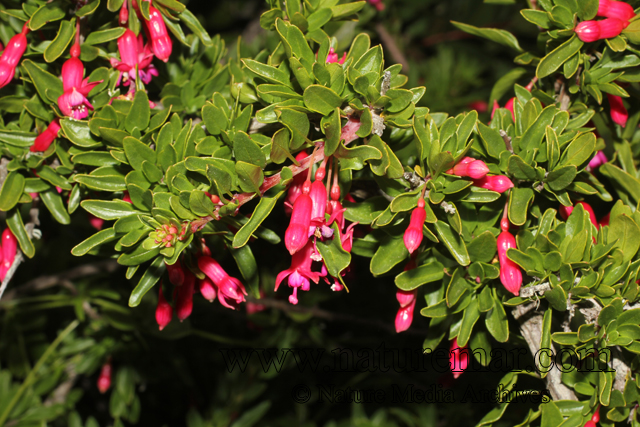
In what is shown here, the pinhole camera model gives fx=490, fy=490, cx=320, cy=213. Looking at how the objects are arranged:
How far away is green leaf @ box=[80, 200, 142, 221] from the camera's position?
3.50ft

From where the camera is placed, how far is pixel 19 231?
1289mm

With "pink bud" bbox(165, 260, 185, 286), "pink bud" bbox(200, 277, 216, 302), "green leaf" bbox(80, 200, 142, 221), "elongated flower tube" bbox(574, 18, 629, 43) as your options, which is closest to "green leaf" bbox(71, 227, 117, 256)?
"green leaf" bbox(80, 200, 142, 221)

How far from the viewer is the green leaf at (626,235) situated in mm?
1084

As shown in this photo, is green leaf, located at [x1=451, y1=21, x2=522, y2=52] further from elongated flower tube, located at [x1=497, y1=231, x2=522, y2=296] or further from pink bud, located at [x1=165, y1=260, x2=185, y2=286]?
pink bud, located at [x1=165, y1=260, x2=185, y2=286]

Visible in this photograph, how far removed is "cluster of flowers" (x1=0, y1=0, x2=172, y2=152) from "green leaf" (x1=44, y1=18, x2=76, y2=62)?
0.07 ft

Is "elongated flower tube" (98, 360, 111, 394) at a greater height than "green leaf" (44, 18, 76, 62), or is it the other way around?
"green leaf" (44, 18, 76, 62)

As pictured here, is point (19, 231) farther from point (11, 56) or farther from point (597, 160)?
point (597, 160)

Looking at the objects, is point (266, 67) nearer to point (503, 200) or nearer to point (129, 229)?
point (129, 229)

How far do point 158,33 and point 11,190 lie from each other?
541mm

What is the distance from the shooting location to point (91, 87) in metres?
1.18

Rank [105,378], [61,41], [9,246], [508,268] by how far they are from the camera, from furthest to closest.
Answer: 1. [105,378]
2. [9,246]
3. [61,41]
4. [508,268]

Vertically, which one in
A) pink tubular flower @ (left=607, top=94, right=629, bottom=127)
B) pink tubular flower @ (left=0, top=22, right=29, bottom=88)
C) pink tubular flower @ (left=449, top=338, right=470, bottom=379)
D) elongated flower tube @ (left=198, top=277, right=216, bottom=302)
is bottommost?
pink tubular flower @ (left=449, top=338, right=470, bottom=379)

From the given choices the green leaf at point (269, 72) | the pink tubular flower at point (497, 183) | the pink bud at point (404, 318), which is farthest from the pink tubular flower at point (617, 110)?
the green leaf at point (269, 72)

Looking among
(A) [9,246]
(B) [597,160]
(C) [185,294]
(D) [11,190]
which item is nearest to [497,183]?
(B) [597,160]
